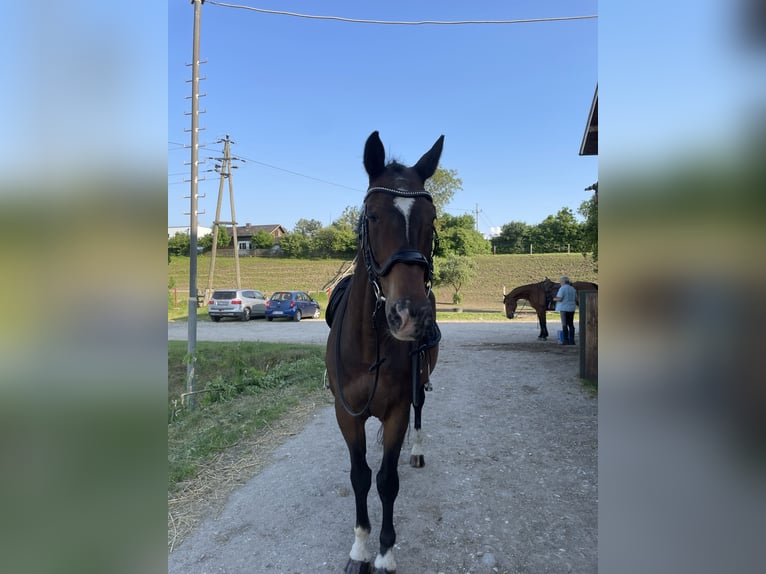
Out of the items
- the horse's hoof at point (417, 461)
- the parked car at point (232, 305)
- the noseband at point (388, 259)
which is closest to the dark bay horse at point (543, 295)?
the horse's hoof at point (417, 461)

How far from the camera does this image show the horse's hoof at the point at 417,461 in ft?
11.7

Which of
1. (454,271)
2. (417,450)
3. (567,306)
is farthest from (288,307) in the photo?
(417,450)

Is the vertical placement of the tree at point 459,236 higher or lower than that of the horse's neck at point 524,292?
higher

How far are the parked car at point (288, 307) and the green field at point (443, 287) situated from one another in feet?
25.8

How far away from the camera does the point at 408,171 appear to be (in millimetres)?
2166

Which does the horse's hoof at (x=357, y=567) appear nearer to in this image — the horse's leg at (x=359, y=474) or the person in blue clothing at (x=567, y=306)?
the horse's leg at (x=359, y=474)

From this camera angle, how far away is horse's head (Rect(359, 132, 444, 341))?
1.68 meters

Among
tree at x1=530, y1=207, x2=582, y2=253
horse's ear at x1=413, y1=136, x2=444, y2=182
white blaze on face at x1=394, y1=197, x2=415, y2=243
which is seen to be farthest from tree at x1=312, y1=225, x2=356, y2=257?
white blaze on face at x1=394, y1=197, x2=415, y2=243

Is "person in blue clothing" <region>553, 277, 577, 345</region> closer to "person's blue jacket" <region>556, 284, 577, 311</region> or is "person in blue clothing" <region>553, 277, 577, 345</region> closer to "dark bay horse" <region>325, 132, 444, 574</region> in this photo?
"person's blue jacket" <region>556, 284, 577, 311</region>

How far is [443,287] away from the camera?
27609mm

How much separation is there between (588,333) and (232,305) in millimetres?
17149
